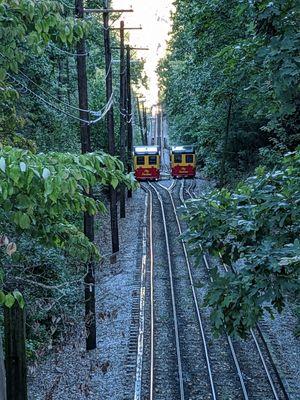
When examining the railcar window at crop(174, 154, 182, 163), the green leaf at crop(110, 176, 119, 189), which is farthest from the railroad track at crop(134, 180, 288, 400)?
the railcar window at crop(174, 154, 182, 163)

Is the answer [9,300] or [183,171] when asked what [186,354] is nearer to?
[9,300]

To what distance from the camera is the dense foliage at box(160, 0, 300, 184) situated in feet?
19.4

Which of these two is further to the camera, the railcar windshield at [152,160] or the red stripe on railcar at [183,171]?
the red stripe on railcar at [183,171]

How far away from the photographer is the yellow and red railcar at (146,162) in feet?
126

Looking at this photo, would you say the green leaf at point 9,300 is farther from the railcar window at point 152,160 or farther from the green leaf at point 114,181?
the railcar window at point 152,160

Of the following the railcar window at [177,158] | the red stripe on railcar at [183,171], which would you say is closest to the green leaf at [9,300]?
the railcar window at [177,158]

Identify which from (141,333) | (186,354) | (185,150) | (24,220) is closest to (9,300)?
(24,220)

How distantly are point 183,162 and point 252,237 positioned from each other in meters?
34.1

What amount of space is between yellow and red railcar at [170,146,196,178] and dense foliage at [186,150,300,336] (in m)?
32.6

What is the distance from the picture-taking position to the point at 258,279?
558 centimetres

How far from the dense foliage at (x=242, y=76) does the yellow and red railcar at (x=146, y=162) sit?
12.8 ft

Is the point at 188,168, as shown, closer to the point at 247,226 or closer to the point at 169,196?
the point at 169,196

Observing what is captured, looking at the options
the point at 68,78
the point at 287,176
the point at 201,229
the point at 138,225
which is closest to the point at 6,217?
the point at 201,229

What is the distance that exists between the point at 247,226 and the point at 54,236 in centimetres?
265
